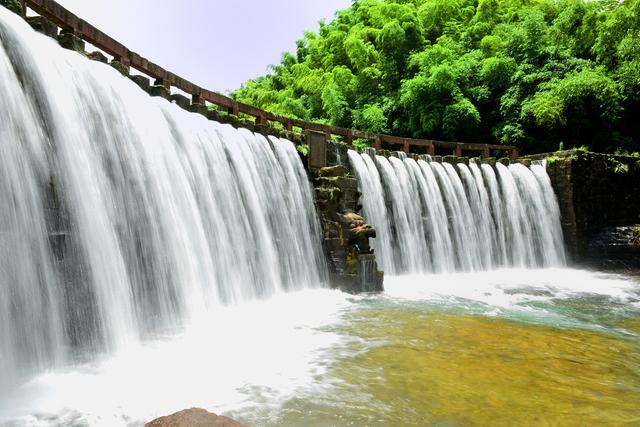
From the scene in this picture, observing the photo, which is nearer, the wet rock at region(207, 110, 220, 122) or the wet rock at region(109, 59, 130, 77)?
the wet rock at region(109, 59, 130, 77)

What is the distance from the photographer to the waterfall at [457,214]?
14016mm

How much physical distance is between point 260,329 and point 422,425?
3543 mm

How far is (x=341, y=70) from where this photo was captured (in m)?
31.2

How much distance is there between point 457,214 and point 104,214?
44.0ft

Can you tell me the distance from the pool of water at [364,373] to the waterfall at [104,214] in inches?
18.6

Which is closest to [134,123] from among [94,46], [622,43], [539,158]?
[94,46]

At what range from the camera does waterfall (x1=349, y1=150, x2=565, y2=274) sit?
14.0 meters

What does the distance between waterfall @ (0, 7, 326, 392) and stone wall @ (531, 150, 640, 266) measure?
572 inches

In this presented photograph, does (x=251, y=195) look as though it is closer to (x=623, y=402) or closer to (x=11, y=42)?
(x=11, y=42)

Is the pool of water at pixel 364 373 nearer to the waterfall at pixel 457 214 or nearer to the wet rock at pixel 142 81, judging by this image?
the wet rock at pixel 142 81

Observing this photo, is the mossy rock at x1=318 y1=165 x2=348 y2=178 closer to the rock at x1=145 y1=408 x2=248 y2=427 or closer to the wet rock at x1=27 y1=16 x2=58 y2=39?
the wet rock at x1=27 y1=16 x2=58 y2=39

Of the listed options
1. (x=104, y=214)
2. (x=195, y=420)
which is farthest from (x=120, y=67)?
(x=195, y=420)

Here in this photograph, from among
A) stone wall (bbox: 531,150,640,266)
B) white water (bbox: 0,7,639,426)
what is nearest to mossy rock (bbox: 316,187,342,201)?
white water (bbox: 0,7,639,426)

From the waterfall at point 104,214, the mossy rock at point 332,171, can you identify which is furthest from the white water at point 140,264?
the mossy rock at point 332,171
